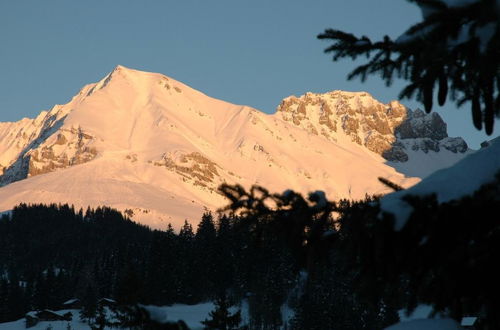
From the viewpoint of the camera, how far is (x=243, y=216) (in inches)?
270

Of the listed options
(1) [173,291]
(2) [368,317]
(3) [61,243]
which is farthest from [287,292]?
(3) [61,243]

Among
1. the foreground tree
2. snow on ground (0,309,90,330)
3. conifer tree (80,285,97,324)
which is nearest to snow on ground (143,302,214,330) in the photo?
conifer tree (80,285,97,324)

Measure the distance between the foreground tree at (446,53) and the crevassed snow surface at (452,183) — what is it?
11.1 inches

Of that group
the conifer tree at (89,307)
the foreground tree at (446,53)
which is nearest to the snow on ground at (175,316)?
the conifer tree at (89,307)

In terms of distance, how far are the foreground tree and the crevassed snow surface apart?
283mm

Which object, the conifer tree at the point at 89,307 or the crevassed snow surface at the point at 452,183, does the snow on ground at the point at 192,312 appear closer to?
the conifer tree at the point at 89,307

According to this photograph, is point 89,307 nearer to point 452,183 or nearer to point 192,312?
point 192,312

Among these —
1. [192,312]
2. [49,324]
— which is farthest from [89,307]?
[192,312]

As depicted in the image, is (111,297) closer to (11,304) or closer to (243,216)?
(11,304)

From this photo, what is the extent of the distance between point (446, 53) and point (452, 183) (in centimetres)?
109

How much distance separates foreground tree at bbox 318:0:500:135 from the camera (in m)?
5.71

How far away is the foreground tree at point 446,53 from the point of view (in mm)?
5711

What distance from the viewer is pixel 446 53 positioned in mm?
6266

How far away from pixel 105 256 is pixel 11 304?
26292 mm
